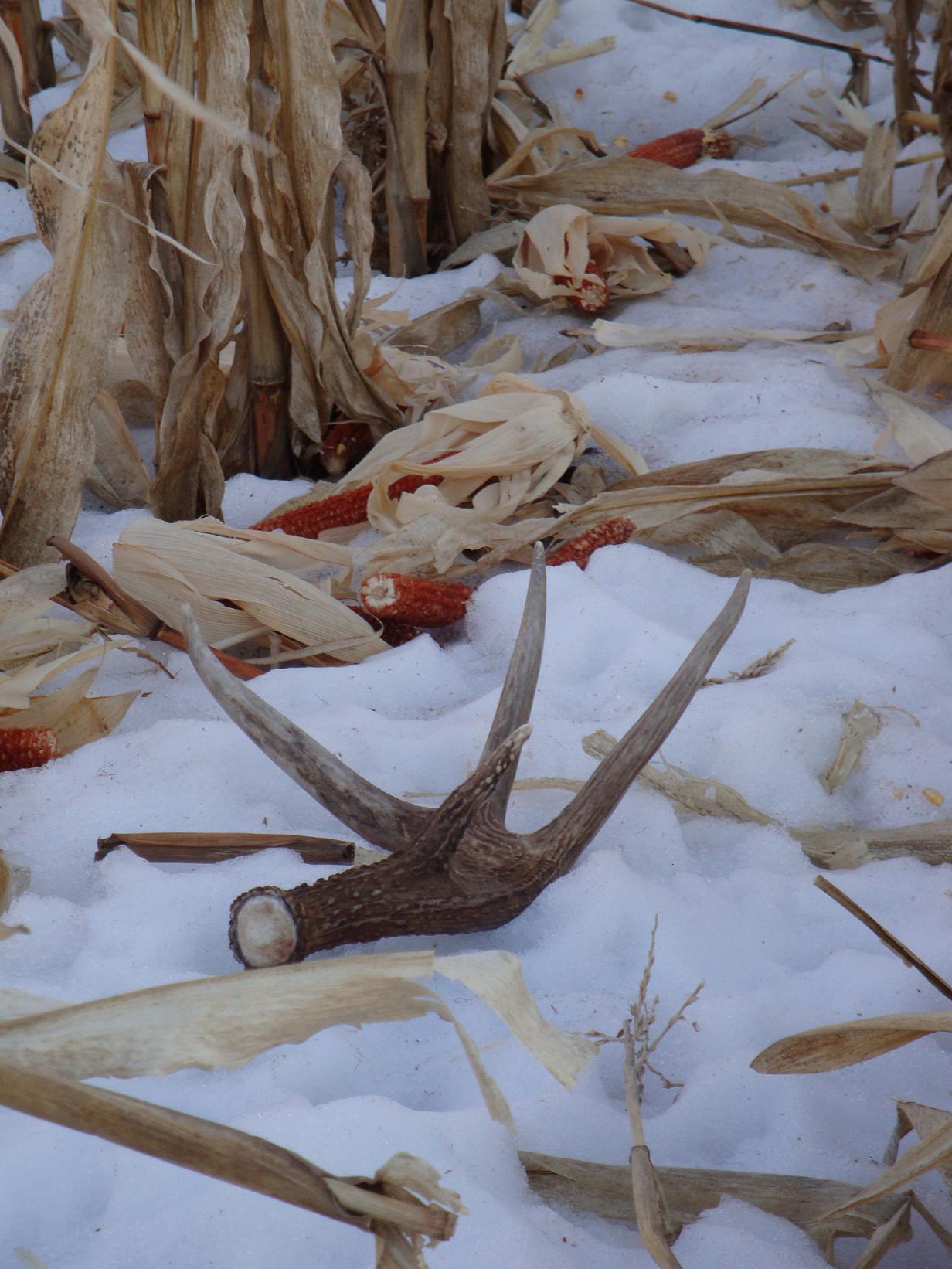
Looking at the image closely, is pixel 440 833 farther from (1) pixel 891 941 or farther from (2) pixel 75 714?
(2) pixel 75 714

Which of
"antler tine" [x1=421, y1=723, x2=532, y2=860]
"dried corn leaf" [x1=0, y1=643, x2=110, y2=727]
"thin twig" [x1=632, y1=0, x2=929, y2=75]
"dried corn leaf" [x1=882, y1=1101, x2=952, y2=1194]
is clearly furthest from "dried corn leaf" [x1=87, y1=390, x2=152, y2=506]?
"thin twig" [x1=632, y1=0, x2=929, y2=75]

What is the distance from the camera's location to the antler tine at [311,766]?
0.88 m

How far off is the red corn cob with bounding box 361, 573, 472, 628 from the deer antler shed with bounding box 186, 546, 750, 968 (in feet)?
1.33

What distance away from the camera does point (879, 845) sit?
104 centimetres

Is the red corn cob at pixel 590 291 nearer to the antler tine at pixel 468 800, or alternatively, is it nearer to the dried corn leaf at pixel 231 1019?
the antler tine at pixel 468 800

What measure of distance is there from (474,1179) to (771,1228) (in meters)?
0.19

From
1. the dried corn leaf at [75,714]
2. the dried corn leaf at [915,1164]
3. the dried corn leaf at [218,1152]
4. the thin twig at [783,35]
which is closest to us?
the dried corn leaf at [218,1152]

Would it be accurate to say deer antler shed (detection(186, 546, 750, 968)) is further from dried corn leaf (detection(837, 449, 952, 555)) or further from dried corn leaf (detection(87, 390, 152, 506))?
dried corn leaf (detection(87, 390, 152, 506))

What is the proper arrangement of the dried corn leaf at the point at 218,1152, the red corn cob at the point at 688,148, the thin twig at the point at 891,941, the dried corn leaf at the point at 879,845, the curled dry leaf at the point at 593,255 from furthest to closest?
the red corn cob at the point at 688,148, the curled dry leaf at the point at 593,255, the dried corn leaf at the point at 879,845, the thin twig at the point at 891,941, the dried corn leaf at the point at 218,1152

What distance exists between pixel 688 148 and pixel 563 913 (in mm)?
2199

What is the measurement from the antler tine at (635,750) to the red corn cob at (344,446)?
39.8 inches

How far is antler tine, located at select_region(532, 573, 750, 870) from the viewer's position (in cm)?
89

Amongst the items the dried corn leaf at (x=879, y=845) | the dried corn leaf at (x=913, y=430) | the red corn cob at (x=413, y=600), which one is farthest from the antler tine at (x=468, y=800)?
the dried corn leaf at (x=913, y=430)

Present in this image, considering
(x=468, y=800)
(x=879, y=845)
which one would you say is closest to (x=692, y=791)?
(x=879, y=845)
